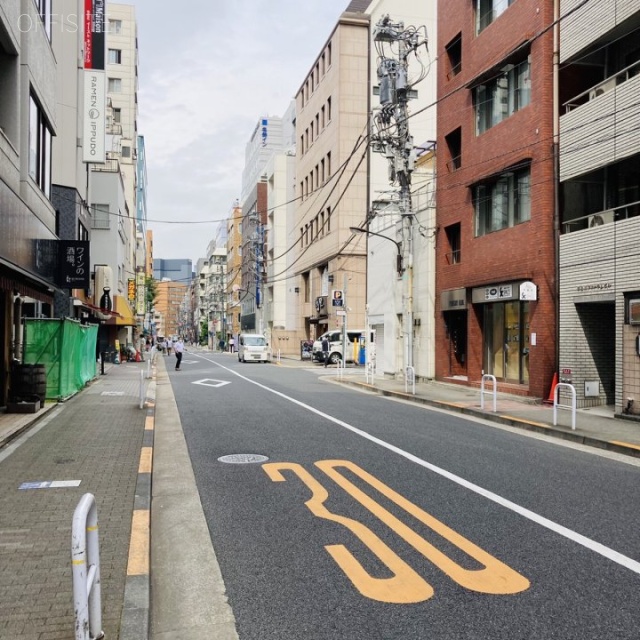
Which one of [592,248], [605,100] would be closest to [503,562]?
[592,248]

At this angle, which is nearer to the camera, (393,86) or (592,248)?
(592,248)

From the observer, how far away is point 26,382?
44.0 ft

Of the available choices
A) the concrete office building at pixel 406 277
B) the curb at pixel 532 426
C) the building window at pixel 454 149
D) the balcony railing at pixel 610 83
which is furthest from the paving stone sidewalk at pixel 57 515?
the building window at pixel 454 149

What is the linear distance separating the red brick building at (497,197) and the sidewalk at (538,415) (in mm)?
980

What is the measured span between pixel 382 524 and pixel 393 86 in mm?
19756

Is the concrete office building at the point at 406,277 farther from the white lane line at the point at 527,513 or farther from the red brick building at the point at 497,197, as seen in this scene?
the white lane line at the point at 527,513

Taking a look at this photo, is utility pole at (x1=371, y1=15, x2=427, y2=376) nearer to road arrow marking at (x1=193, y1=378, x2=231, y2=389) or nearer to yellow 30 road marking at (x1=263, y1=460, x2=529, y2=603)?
road arrow marking at (x1=193, y1=378, x2=231, y2=389)

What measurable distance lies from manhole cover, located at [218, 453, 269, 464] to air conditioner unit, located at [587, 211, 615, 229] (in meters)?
11.0

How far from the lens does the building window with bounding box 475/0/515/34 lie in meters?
19.8

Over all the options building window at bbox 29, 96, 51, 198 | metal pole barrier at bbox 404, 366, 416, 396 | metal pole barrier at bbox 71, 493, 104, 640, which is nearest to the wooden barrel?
building window at bbox 29, 96, 51, 198

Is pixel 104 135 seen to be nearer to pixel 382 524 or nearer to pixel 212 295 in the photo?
pixel 382 524

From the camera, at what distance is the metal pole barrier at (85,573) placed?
3.09m

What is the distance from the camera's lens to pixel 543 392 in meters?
16.8

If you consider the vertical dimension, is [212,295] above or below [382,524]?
above
